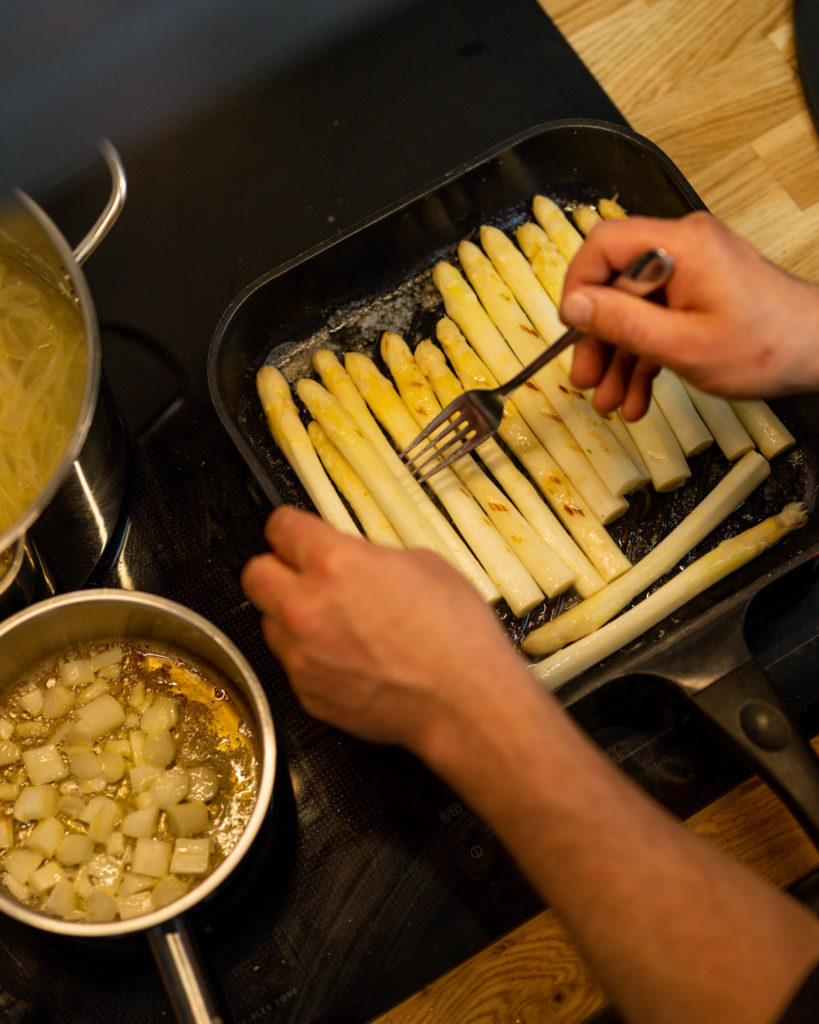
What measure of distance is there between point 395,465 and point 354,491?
115 millimetres

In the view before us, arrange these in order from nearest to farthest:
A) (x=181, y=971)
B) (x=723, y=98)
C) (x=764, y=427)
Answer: (x=181, y=971) < (x=764, y=427) < (x=723, y=98)

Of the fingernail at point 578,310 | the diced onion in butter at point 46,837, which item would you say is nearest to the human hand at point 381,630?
the fingernail at point 578,310

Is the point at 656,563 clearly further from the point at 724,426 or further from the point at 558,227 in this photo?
the point at 558,227

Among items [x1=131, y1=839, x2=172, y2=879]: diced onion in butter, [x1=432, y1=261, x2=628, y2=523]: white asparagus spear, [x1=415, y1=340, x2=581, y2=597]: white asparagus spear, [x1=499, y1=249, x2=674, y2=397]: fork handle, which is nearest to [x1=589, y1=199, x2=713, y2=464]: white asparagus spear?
[x1=432, y1=261, x2=628, y2=523]: white asparagus spear

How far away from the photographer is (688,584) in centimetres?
195

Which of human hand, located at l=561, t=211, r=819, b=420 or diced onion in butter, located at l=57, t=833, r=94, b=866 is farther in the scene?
diced onion in butter, located at l=57, t=833, r=94, b=866

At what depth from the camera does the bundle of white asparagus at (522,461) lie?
2.01 metres

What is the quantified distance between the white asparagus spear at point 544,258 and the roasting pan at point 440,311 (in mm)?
103

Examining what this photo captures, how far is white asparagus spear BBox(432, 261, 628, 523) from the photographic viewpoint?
2.07 metres

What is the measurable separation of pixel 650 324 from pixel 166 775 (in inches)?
49.2

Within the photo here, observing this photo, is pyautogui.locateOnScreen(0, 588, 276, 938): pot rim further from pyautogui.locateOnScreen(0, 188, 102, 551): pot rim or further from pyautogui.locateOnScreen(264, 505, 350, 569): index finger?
pyautogui.locateOnScreen(264, 505, 350, 569): index finger

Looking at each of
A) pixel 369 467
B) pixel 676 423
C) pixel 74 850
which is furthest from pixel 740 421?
pixel 74 850

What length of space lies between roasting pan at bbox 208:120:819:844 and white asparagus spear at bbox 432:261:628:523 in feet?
0.24

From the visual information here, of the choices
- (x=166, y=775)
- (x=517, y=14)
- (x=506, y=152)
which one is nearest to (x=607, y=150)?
(x=506, y=152)
